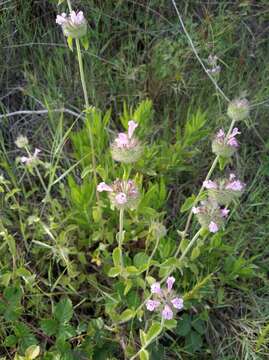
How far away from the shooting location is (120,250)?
4.45 ft

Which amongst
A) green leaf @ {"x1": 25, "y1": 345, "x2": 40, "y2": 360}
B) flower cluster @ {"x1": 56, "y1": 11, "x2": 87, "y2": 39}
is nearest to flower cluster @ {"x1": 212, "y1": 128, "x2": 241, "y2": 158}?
flower cluster @ {"x1": 56, "y1": 11, "x2": 87, "y2": 39}

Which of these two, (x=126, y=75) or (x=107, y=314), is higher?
(x=126, y=75)

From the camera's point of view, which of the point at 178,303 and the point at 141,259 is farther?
the point at 141,259

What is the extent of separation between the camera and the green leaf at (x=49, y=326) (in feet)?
4.42

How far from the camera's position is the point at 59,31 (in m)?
2.21

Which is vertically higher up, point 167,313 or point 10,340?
point 167,313

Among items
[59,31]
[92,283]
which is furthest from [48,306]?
[59,31]

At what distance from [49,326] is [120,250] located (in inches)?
10.7

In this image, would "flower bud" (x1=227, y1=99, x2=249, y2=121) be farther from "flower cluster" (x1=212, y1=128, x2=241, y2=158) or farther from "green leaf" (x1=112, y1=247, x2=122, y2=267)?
"green leaf" (x1=112, y1=247, x2=122, y2=267)

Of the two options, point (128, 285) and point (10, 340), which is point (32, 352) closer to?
point (10, 340)

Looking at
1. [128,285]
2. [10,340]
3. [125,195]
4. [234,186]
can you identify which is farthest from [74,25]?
[10,340]

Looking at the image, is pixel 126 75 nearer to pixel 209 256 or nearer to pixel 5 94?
pixel 5 94

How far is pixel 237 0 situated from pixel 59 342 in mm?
1647

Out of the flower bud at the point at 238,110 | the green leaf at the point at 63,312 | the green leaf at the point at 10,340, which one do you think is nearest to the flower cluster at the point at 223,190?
the flower bud at the point at 238,110
